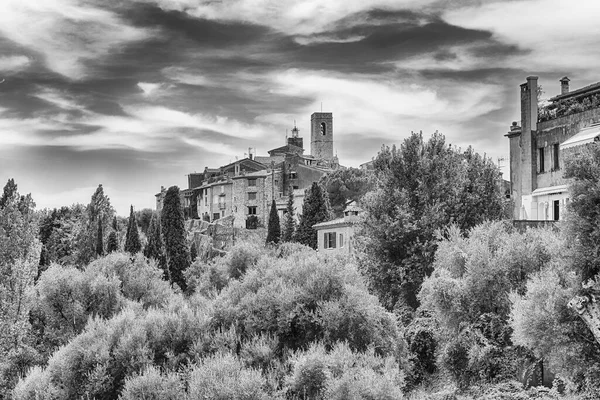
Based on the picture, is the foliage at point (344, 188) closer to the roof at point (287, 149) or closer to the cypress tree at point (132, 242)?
the cypress tree at point (132, 242)

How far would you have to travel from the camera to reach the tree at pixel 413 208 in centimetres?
3744

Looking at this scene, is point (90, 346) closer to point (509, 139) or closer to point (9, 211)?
point (9, 211)

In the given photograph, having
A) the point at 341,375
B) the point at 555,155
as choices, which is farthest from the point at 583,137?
the point at 341,375

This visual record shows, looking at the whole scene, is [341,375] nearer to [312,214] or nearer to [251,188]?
[312,214]

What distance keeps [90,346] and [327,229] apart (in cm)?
3652

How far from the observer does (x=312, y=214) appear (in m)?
73.8

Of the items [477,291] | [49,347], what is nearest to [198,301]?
[49,347]

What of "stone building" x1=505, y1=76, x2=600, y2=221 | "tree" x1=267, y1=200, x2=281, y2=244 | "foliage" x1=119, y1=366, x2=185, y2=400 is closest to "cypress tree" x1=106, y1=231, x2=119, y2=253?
"tree" x1=267, y1=200, x2=281, y2=244

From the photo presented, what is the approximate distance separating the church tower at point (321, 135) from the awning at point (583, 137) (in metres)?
105

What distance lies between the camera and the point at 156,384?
2220 cm

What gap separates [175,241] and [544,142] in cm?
3375

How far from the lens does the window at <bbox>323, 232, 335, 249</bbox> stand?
5901 cm

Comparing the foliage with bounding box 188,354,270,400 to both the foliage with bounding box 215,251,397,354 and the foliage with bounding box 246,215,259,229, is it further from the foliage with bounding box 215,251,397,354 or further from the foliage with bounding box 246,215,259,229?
the foliage with bounding box 246,215,259,229

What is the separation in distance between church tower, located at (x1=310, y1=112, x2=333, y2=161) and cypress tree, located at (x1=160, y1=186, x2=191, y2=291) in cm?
7692
